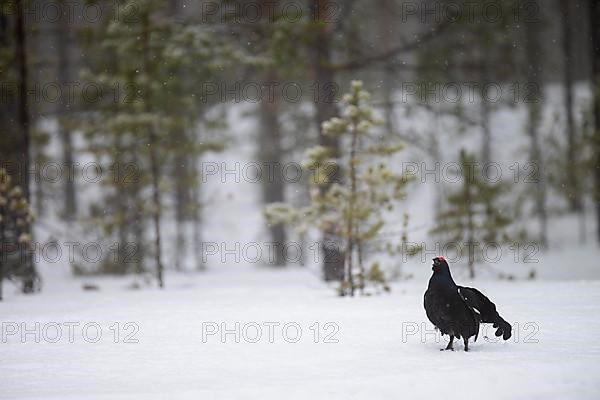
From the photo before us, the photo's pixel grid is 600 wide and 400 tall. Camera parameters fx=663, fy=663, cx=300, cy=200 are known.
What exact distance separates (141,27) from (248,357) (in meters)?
10.3

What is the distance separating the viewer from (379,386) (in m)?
6.71

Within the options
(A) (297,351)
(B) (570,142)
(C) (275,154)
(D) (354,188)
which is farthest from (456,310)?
(B) (570,142)

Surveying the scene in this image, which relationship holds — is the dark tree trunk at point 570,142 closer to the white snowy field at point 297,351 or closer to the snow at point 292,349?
the snow at point 292,349

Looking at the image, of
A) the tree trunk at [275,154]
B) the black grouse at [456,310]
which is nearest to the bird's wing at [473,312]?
the black grouse at [456,310]

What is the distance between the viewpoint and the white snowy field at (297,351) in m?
6.70

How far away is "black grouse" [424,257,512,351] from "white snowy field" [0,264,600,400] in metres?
0.26

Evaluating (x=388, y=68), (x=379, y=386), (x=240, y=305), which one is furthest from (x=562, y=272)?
(x=379, y=386)

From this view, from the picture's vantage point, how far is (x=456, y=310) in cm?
796

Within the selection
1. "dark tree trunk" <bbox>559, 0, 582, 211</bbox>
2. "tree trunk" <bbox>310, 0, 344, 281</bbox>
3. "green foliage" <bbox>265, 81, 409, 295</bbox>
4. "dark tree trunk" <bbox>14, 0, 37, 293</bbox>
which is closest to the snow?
"dark tree trunk" <bbox>14, 0, 37, 293</bbox>

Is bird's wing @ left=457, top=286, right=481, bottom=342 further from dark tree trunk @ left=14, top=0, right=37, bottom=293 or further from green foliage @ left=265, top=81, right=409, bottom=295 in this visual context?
dark tree trunk @ left=14, top=0, right=37, bottom=293

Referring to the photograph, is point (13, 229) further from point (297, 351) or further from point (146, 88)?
point (297, 351)

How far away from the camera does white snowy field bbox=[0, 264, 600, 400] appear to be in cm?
670

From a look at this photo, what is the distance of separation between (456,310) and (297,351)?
2.05 metres

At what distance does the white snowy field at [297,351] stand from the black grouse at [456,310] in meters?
0.26
